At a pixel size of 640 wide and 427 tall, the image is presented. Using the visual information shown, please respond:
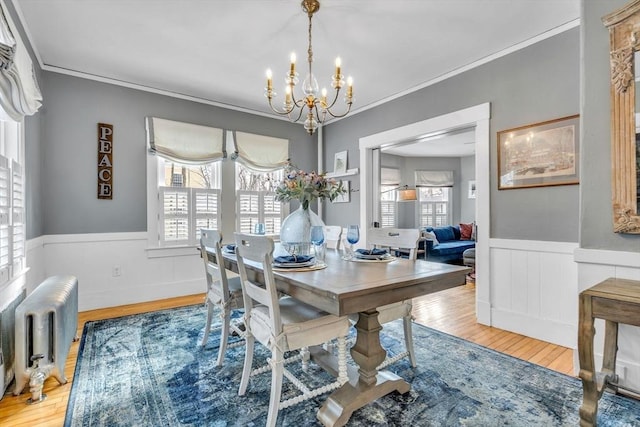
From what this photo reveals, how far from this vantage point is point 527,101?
276 cm

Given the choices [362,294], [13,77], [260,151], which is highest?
[260,151]

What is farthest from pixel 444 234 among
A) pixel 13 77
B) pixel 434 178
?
pixel 13 77

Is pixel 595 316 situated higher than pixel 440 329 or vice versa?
pixel 595 316

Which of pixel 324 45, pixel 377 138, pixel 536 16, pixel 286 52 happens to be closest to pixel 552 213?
pixel 536 16

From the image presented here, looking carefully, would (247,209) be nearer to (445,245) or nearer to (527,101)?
(527,101)

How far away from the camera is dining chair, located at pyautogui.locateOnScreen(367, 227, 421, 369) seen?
1.95 m

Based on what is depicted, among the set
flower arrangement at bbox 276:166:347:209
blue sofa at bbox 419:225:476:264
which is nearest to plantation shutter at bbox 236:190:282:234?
flower arrangement at bbox 276:166:347:209

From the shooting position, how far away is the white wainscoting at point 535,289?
2520 millimetres

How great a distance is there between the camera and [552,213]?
8.59ft

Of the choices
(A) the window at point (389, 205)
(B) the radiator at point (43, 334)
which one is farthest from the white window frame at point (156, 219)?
(A) the window at point (389, 205)

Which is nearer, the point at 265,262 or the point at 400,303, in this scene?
the point at 265,262

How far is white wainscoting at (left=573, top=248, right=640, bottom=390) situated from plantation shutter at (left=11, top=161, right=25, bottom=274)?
3768mm

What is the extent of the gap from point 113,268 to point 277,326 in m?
3.01

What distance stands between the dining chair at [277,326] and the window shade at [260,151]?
9.32ft
